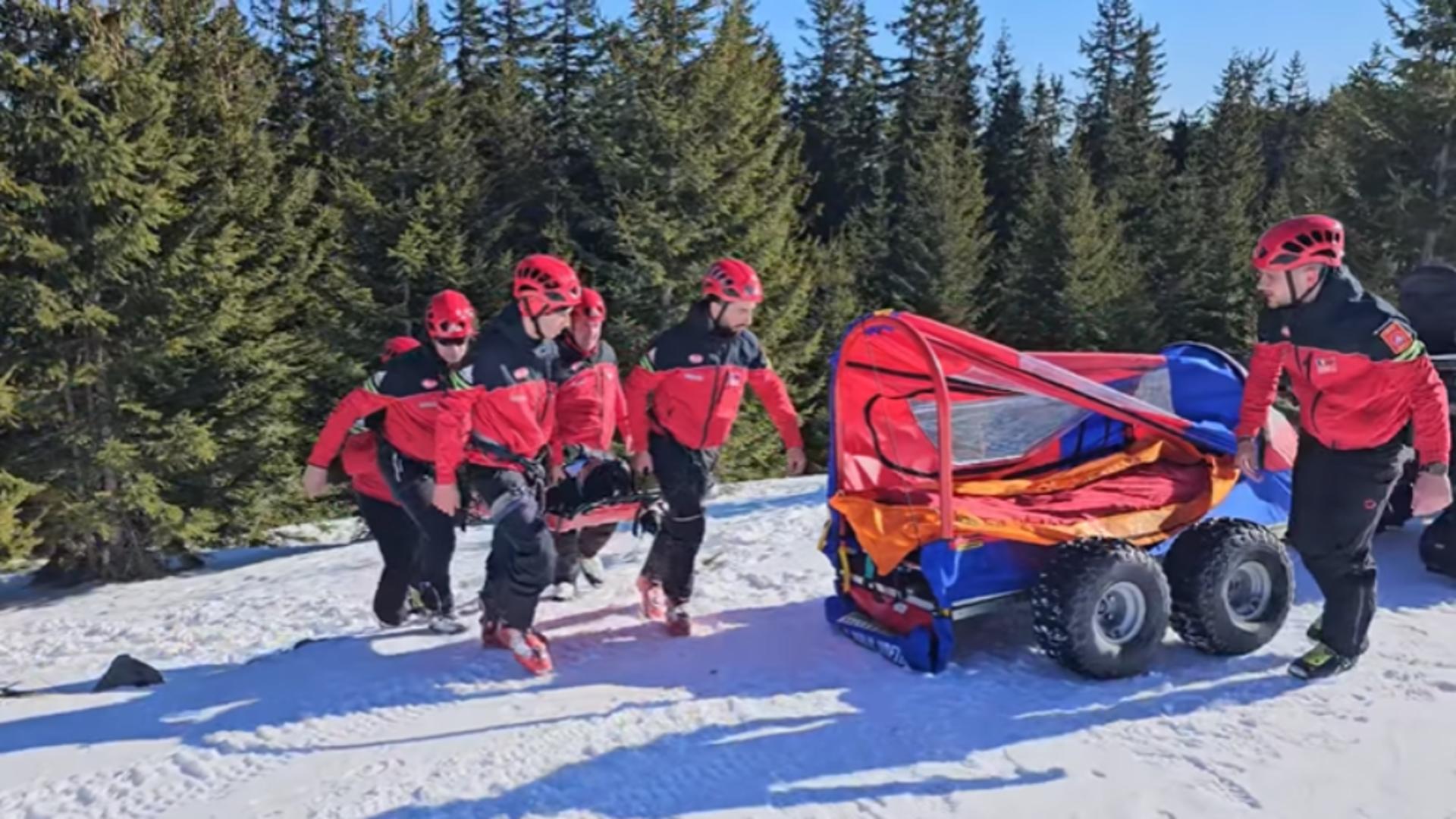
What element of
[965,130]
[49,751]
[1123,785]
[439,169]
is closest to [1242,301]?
[965,130]

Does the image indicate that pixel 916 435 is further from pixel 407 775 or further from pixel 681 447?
pixel 407 775

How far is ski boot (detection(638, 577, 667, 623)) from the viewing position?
21.2ft

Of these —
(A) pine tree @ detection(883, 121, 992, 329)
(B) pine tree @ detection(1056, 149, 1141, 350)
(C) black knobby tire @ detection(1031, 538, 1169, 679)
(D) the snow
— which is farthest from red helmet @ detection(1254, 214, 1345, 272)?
(B) pine tree @ detection(1056, 149, 1141, 350)

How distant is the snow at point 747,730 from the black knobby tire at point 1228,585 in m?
0.14

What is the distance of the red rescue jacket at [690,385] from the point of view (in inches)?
238

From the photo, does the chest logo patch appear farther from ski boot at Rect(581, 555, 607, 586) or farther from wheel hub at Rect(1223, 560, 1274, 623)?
ski boot at Rect(581, 555, 607, 586)

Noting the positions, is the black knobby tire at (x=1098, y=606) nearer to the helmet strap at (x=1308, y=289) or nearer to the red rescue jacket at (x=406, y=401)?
the helmet strap at (x=1308, y=289)

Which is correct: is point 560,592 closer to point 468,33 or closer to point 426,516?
point 426,516

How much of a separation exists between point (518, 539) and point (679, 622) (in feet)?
4.01

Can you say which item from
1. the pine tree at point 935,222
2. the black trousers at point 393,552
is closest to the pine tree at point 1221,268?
the pine tree at point 935,222

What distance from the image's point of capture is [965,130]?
1340 inches

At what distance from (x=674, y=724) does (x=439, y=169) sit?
57.1 ft

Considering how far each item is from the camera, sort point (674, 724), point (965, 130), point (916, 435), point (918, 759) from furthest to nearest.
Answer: point (965, 130) → point (916, 435) → point (674, 724) → point (918, 759)

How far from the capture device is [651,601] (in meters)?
6.53
